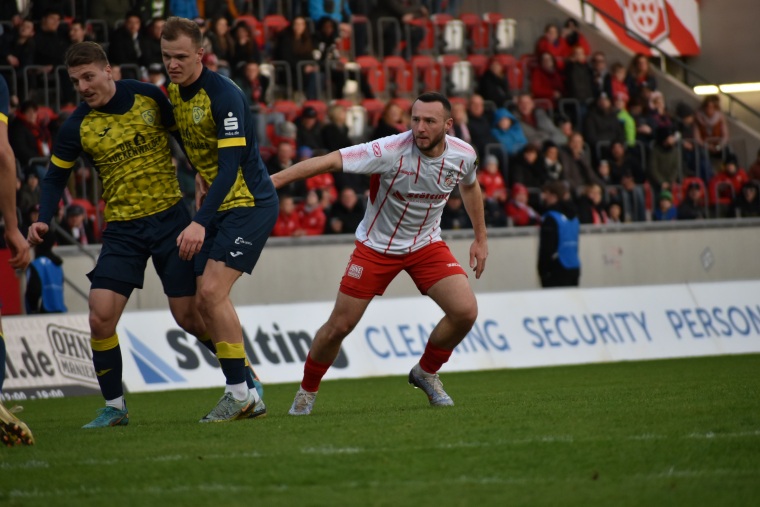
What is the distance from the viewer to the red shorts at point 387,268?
8633mm

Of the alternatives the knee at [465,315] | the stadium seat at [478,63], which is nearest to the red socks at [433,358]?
the knee at [465,315]

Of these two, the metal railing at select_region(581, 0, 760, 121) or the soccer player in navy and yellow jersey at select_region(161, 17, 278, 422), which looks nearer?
the soccer player in navy and yellow jersey at select_region(161, 17, 278, 422)

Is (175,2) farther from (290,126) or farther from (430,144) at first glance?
(430,144)

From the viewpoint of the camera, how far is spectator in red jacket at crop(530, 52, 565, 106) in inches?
910

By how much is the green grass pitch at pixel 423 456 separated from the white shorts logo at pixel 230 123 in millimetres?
1840

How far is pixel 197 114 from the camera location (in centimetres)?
799

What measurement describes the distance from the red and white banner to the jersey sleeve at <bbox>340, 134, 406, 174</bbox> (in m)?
20.0

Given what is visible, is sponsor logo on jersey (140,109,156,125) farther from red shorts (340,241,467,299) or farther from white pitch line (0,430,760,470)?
white pitch line (0,430,760,470)

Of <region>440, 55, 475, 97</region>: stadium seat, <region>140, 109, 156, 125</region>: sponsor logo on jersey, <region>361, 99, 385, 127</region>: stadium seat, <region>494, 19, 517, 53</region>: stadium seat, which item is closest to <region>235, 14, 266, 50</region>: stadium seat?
<region>361, 99, 385, 127</region>: stadium seat

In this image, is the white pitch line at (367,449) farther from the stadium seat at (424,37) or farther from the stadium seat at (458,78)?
the stadium seat at (424,37)

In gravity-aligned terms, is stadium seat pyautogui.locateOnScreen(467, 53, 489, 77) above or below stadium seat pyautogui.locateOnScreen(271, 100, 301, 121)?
above

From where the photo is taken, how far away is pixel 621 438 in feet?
21.4

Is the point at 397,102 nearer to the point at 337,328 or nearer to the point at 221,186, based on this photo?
the point at 337,328

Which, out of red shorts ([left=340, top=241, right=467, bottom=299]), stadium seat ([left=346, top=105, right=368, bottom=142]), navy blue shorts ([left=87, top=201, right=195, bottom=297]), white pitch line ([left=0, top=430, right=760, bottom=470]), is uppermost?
navy blue shorts ([left=87, top=201, right=195, bottom=297])
